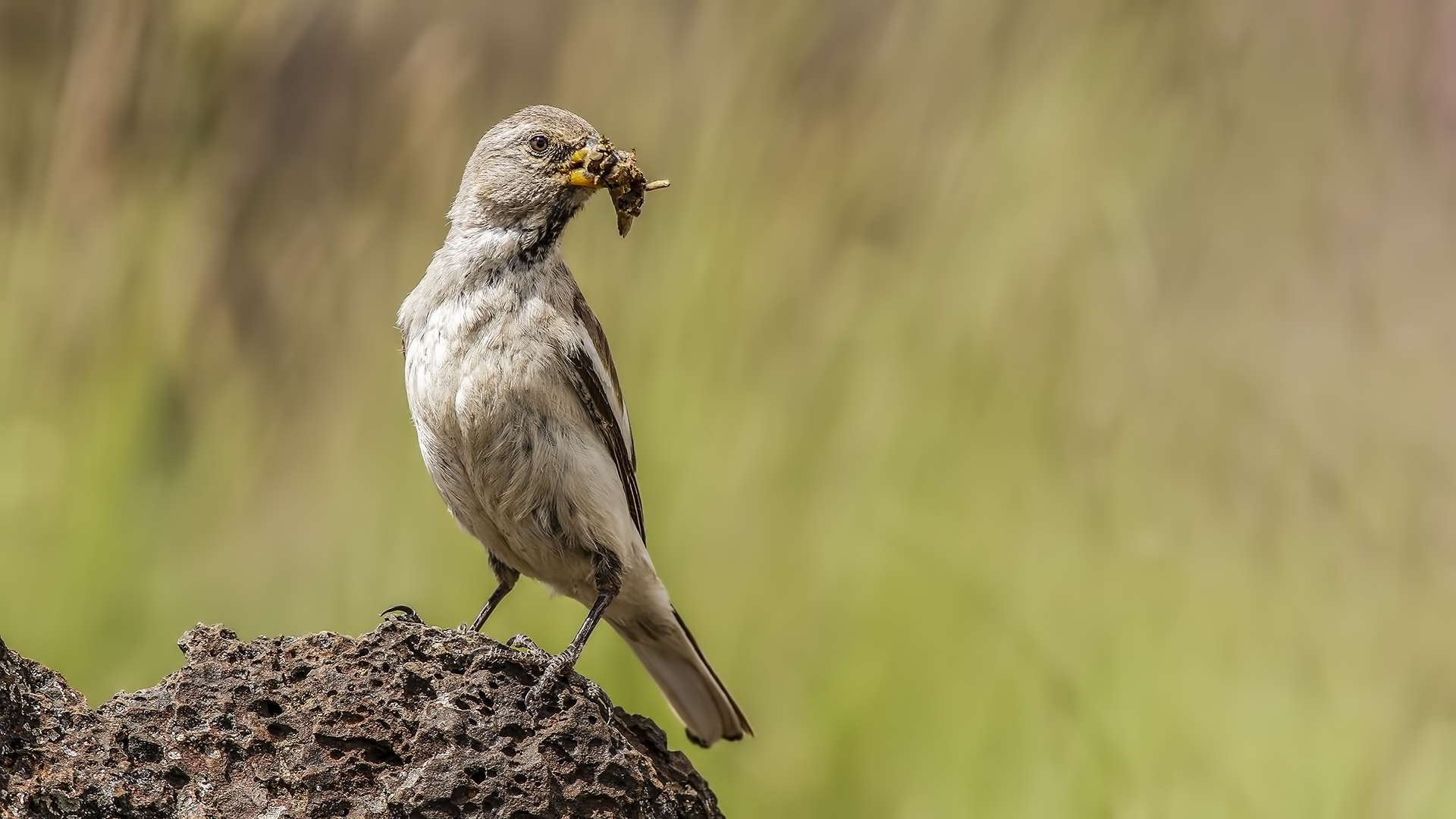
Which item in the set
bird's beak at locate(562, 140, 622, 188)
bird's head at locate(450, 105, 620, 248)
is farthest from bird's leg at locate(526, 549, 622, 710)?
bird's beak at locate(562, 140, 622, 188)

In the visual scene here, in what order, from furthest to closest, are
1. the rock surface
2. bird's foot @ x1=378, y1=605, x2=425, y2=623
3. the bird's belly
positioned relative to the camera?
the bird's belly
bird's foot @ x1=378, y1=605, x2=425, y2=623
the rock surface

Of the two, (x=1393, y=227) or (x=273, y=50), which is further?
(x=273, y=50)

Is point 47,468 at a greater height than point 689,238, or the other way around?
point 689,238

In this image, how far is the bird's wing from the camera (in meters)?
3.73

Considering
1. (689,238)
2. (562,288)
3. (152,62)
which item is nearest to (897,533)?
(689,238)

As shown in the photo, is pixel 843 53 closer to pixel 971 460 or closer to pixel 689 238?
pixel 689 238

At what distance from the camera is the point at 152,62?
626 centimetres

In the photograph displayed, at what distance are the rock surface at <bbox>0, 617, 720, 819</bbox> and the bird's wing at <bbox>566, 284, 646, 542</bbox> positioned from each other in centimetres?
88

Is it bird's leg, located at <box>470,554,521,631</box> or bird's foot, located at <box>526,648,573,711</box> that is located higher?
bird's leg, located at <box>470,554,521,631</box>

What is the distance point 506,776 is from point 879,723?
2561 mm

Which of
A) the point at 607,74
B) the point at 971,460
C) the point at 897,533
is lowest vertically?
the point at 897,533

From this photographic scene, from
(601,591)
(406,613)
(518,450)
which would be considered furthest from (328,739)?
(601,591)

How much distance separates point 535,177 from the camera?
3.84 m

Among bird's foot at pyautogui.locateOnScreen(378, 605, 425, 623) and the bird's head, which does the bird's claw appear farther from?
the bird's head
